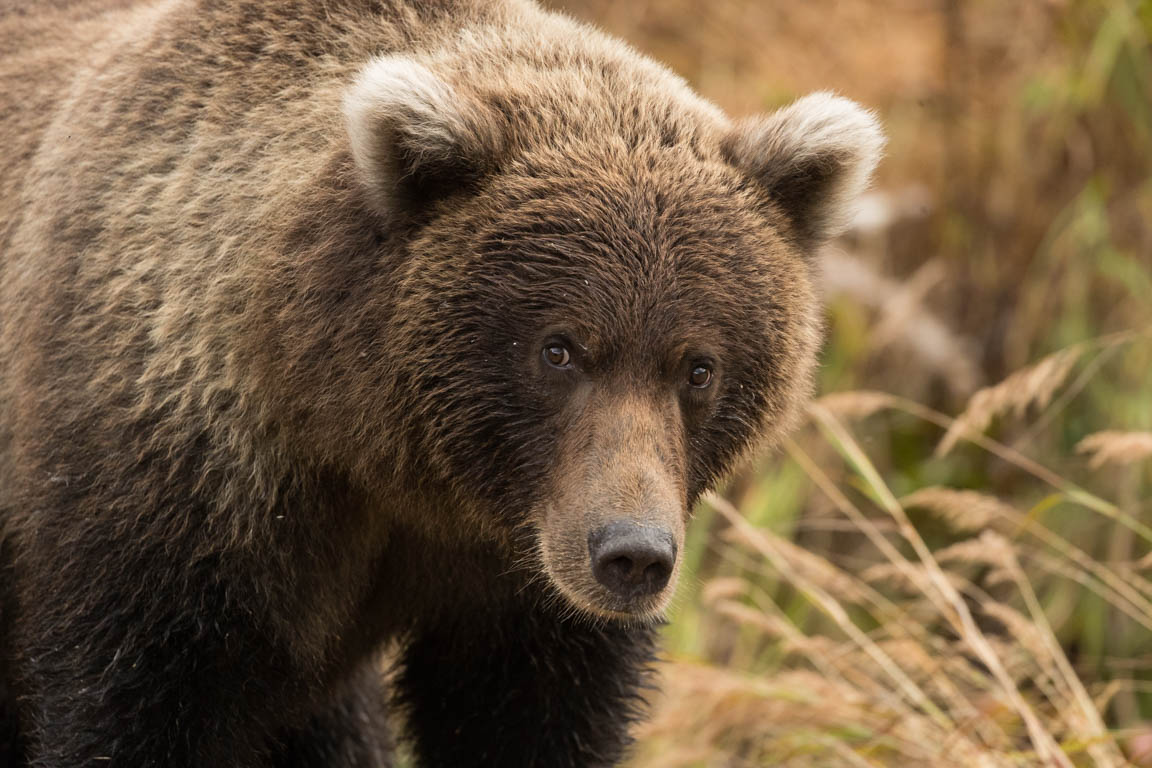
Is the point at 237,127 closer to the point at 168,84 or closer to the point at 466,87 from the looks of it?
the point at 168,84

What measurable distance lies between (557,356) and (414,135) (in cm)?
61

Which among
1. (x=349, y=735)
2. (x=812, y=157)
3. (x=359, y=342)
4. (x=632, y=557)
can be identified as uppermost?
(x=812, y=157)

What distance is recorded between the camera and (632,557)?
3.42 m

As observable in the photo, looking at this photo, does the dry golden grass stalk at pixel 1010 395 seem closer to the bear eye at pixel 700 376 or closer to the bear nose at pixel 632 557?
the bear eye at pixel 700 376

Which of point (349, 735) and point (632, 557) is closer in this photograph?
point (632, 557)

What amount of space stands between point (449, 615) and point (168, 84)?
164cm

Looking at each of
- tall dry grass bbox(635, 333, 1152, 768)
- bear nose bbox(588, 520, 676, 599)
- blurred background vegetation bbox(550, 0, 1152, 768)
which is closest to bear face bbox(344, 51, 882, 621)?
bear nose bbox(588, 520, 676, 599)

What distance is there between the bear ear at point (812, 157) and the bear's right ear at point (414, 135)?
683 mm

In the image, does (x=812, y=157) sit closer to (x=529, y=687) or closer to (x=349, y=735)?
(x=529, y=687)

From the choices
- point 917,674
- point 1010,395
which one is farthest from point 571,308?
point 917,674

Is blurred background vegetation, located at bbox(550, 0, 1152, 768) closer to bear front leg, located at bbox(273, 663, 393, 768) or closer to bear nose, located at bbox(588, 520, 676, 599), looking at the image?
bear front leg, located at bbox(273, 663, 393, 768)

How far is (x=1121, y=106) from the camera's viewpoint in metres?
8.27

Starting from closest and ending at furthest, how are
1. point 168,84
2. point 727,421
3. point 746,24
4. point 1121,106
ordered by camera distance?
1. point 727,421
2. point 168,84
3. point 1121,106
4. point 746,24

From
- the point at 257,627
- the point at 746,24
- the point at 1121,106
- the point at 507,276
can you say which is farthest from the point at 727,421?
the point at 746,24
